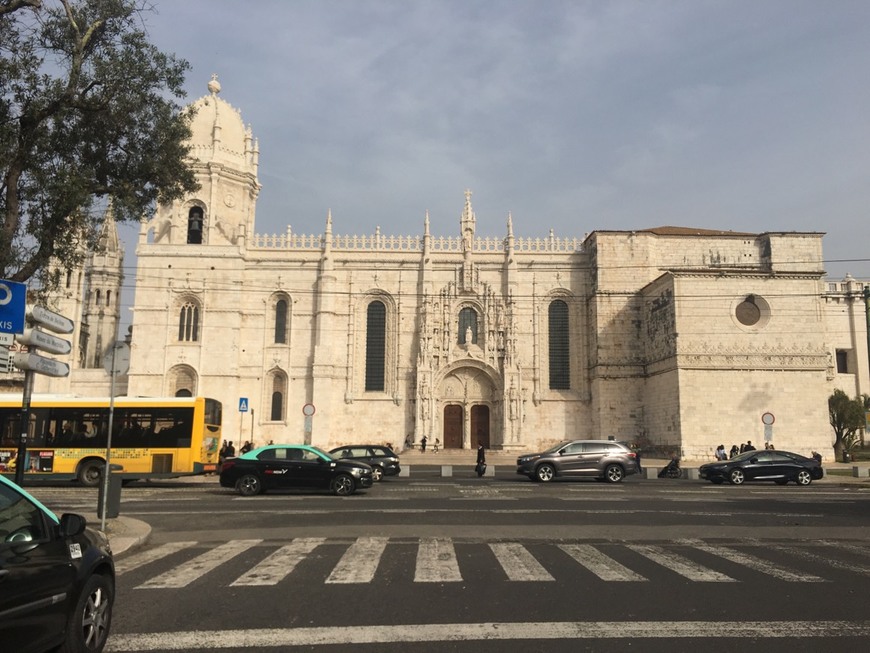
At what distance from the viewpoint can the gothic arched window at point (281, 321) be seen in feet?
135

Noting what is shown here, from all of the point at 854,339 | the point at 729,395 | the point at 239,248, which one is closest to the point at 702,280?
the point at 729,395

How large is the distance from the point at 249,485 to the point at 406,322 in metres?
23.2

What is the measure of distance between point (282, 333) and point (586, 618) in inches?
1443

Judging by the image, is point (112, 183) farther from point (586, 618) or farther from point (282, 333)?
point (282, 333)

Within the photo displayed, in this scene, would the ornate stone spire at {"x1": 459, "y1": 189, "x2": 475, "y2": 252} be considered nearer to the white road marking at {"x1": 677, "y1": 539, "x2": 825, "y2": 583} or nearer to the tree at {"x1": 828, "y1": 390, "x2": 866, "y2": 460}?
the tree at {"x1": 828, "y1": 390, "x2": 866, "y2": 460}

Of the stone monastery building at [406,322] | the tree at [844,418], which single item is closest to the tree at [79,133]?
the stone monastery building at [406,322]

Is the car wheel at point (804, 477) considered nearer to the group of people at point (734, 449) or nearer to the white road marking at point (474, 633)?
the group of people at point (734, 449)

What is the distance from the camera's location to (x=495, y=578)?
786 centimetres

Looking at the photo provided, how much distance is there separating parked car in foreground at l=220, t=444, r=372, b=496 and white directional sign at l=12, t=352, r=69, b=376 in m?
8.63

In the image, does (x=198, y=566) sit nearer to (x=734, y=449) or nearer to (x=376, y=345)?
(x=734, y=449)

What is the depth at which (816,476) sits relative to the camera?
23562 millimetres

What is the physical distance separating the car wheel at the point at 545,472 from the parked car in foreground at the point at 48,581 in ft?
61.6

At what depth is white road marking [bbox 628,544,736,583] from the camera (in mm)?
7895

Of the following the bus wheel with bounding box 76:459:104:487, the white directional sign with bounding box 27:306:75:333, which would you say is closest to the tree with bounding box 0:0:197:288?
the white directional sign with bounding box 27:306:75:333
